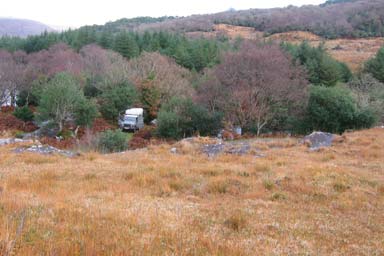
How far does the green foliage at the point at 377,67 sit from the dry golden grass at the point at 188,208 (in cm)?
3980

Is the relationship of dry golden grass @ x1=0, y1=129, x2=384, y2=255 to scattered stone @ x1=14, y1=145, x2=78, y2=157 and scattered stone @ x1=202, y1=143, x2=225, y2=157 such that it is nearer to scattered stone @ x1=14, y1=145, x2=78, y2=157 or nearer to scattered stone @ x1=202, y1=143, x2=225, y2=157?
scattered stone @ x1=14, y1=145, x2=78, y2=157

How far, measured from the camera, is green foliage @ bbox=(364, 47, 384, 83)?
46375mm

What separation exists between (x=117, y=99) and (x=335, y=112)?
2307cm

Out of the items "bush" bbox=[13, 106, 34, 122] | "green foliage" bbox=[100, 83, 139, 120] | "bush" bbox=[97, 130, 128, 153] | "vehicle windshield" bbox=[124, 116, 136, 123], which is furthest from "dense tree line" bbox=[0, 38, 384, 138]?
"bush" bbox=[97, 130, 128, 153]

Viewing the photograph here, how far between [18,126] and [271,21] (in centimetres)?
10476

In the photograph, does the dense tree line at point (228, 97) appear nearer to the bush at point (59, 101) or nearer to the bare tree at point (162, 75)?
the bush at point (59, 101)

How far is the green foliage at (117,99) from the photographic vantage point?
1502 inches

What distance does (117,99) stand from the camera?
38.2m

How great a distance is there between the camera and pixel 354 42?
9238 centimetres

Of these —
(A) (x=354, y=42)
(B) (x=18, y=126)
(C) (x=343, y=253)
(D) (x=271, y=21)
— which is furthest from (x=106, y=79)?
(D) (x=271, y=21)

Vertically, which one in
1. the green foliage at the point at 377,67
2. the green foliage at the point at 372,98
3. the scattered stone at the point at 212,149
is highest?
the green foliage at the point at 377,67

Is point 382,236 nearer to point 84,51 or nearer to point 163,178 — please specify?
point 163,178

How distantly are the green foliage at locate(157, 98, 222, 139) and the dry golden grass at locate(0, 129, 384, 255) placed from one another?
15450 mm

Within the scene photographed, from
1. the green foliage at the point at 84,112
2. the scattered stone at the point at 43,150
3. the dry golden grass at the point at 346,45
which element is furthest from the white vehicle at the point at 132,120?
the dry golden grass at the point at 346,45
